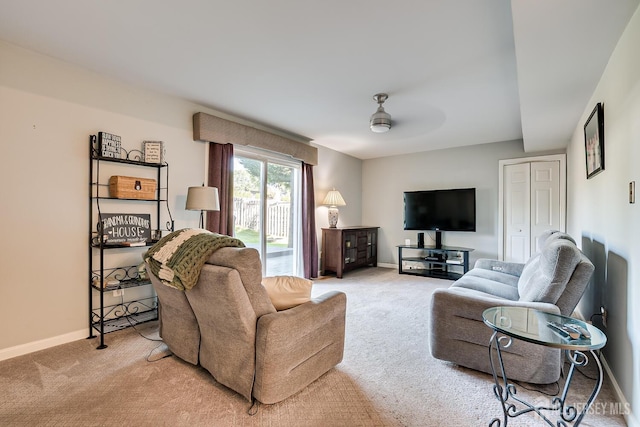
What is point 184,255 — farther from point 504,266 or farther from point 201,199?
point 504,266

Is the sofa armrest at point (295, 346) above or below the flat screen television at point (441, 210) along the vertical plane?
below

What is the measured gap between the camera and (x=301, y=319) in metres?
1.77

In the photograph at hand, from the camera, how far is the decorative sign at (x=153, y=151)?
3.01m

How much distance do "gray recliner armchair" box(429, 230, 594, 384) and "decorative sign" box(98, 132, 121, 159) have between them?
9.98 ft

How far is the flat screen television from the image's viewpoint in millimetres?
5250

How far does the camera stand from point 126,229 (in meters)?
2.91

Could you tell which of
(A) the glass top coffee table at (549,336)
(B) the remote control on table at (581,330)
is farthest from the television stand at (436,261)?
(B) the remote control on table at (581,330)

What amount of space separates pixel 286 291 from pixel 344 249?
344cm

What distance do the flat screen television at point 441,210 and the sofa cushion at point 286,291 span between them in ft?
13.7

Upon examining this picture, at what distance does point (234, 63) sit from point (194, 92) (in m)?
0.84

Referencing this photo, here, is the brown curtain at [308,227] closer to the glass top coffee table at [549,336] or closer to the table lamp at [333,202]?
the table lamp at [333,202]

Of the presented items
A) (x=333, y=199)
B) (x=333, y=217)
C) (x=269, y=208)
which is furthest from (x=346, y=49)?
(x=333, y=217)

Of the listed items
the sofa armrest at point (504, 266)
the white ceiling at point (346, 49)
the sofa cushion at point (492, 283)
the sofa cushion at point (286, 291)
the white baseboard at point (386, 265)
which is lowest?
the white baseboard at point (386, 265)

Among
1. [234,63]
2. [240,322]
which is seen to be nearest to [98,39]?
[234,63]
